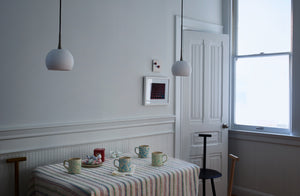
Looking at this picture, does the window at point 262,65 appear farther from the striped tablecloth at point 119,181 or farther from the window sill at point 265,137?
the striped tablecloth at point 119,181

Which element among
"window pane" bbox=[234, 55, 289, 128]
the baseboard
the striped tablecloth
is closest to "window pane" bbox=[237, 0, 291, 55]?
"window pane" bbox=[234, 55, 289, 128]

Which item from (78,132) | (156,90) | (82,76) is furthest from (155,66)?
(78,132)

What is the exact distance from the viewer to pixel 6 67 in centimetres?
243

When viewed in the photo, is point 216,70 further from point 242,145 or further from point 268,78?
point 242,145

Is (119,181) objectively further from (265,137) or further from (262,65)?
(262,65)

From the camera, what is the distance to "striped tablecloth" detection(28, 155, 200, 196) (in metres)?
2.02

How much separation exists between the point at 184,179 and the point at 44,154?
1.21m

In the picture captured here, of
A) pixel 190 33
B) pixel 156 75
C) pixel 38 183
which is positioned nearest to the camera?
pixel 38 183

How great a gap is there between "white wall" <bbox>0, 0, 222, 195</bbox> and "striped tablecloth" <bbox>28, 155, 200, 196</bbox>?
37 cm

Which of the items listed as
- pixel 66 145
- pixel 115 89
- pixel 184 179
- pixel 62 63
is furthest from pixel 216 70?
pixel 62 63

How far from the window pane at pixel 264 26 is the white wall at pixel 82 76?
3.63ft

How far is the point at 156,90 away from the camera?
3486 millimetres

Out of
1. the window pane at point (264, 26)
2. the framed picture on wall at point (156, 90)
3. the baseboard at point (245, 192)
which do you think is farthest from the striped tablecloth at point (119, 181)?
the window pane at point (264, 26)

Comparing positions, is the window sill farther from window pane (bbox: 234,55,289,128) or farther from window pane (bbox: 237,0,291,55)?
window pane (bbox: 237,0,291,55)
